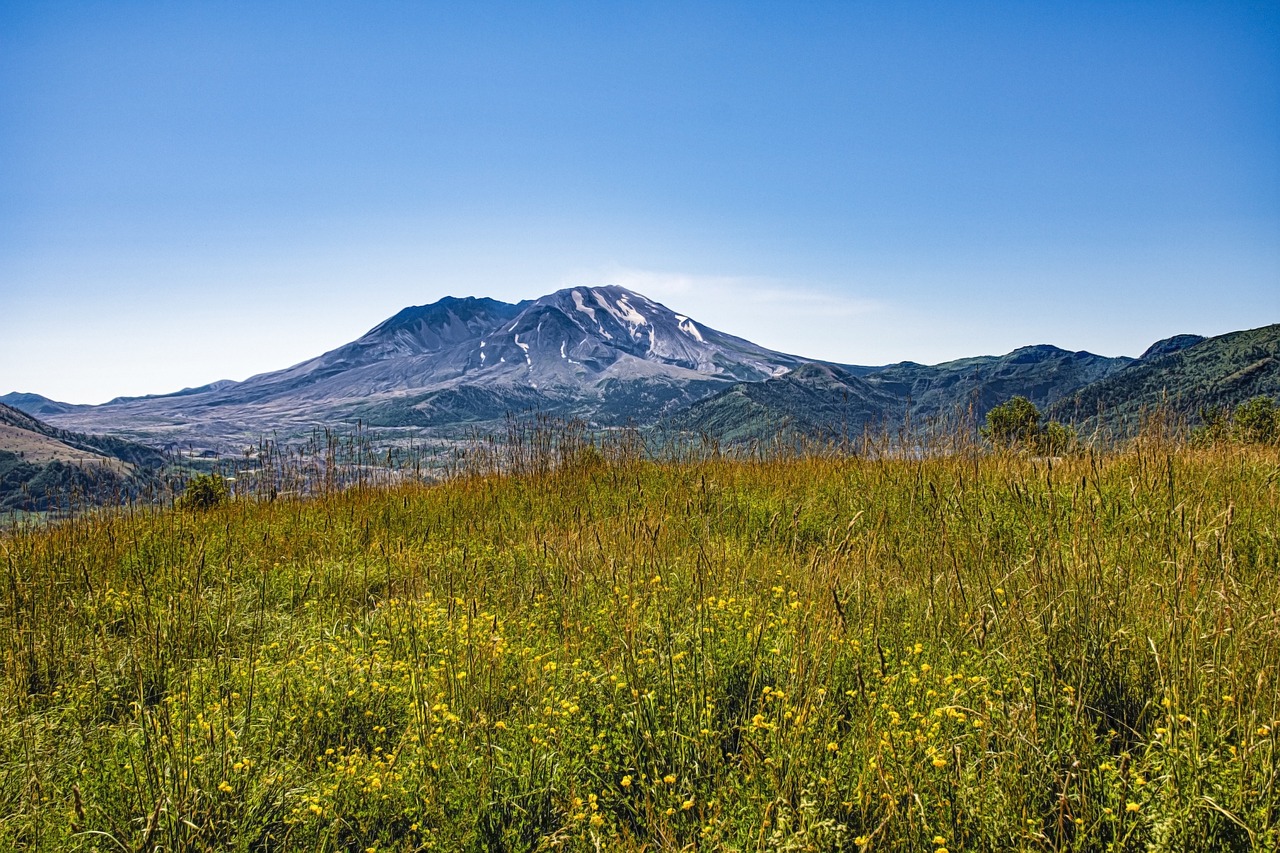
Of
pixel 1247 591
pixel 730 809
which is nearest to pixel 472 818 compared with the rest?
pixel 730 809

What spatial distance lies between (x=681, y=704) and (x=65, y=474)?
10109mm

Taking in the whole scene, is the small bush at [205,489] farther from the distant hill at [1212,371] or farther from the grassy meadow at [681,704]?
the distant hill at [1212,371]

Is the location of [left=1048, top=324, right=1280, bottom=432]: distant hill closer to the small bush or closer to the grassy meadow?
the grassy meadow

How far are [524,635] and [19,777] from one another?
2372mm

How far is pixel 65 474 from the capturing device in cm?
909

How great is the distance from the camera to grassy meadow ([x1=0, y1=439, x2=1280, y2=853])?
7.62ft

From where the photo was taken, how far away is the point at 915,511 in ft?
20.9

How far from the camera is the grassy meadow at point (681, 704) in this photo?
2322 mm

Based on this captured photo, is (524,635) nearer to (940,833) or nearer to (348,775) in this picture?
(348,775)

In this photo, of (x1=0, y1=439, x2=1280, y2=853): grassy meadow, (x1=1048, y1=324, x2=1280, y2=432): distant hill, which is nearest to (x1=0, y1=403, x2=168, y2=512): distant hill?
(x1=0, y1=439, x2=1280, y2=853): grassy meadow

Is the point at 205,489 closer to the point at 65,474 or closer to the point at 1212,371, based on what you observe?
the point at 65,474

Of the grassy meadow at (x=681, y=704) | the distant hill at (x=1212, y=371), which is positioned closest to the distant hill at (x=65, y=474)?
the grassy meadow at (x=681, y=704)

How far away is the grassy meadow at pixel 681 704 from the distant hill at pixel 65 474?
2.93 metres

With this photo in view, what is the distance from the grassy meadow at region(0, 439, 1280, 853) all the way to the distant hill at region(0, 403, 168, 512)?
9.60ft
